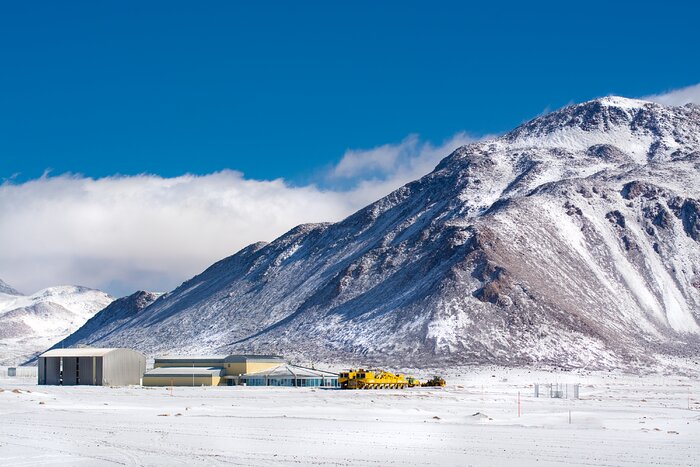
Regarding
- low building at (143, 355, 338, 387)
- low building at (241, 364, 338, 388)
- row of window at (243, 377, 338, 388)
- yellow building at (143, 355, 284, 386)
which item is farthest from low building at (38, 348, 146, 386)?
row of window at (243, 377, 338, 388)

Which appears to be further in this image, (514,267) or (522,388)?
(514,267)

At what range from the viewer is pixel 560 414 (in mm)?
54469

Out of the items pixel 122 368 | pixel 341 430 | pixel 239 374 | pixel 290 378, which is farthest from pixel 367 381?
pixel 341 430

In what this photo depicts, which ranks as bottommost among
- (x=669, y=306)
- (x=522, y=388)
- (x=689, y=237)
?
(x=522, y=388)

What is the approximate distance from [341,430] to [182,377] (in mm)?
65048

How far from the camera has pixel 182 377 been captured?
340ft

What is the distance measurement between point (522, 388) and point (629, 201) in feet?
304

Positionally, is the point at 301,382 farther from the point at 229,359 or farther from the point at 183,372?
the point at 183,372

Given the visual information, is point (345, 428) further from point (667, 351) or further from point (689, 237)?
point (689, 237)

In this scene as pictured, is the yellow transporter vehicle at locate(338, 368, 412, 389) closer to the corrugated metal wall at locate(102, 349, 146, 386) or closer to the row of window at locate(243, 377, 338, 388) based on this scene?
the row of window at locate(243, 377, 338, 388)

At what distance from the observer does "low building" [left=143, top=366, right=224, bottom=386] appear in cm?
10275

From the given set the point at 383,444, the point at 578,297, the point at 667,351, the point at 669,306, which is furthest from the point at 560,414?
the point at 669,306

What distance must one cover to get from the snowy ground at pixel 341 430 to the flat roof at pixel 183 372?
107 feet

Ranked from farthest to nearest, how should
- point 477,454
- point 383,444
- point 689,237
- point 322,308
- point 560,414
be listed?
point 689,237 → point 322,308 → point 560,414 → point 383,444 → point 477,454
